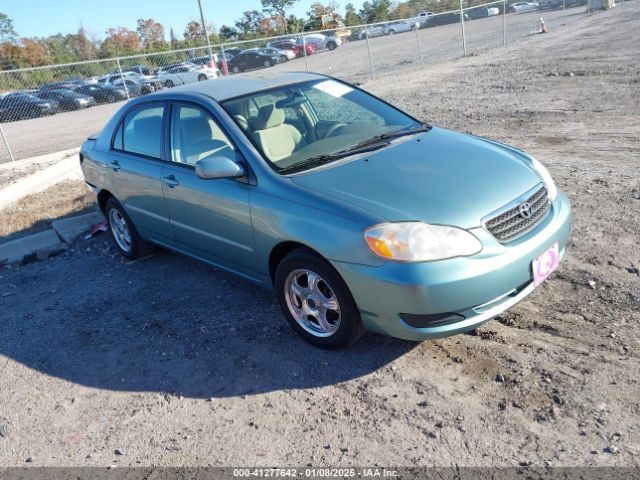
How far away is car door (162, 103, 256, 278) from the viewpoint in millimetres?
4035

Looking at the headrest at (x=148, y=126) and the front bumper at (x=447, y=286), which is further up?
the headrest at (x=148, y=126)

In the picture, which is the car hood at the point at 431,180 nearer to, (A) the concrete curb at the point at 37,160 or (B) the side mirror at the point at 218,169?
(B) the side mirror at the point at 218,169

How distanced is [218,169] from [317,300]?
1.10 metres

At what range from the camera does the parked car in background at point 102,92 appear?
22547 millimetres

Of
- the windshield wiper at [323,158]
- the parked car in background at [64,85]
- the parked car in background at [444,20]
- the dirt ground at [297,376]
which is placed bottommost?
the dirt ground at [297,376]

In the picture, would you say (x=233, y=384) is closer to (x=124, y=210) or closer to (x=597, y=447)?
(x=597, y=447)

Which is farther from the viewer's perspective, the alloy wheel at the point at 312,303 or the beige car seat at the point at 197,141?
the beige car seat at the point at 197,141

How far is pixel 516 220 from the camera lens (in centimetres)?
340

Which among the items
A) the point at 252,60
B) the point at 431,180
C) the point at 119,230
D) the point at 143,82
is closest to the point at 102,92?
the point at 143,82

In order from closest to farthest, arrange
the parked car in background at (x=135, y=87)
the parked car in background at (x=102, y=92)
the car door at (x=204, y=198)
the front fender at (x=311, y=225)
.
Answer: the front fender at (x=311, y=225), the car door at (x=204, y=198), the parked car in background at (x=135, y=87), the parked car in background at (x=102, y=92)

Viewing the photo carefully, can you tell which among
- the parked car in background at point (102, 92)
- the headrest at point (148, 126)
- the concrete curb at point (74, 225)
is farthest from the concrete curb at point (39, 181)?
the parked car in background at point (102, 92)

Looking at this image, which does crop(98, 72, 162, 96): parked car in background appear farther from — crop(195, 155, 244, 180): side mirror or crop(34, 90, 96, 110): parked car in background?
crop(195, 155, 244, 180): side mirror

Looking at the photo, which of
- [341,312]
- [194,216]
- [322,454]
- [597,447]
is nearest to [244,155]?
[194,216]

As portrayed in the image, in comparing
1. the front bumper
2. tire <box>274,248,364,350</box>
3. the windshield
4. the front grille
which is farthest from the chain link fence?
the front grille
